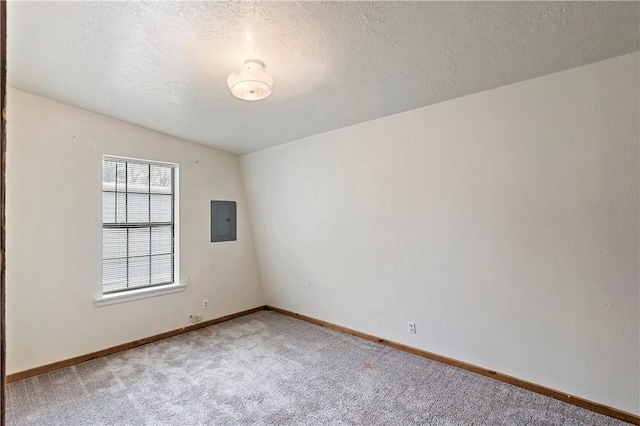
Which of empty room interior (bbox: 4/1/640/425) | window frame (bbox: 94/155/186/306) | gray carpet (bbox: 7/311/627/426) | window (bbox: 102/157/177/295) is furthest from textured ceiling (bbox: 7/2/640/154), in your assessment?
gray carpet (bbox: 7/311/627/426)

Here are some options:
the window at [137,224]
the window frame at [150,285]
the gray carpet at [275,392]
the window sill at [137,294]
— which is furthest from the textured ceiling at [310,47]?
the gray carpet at [275,392]

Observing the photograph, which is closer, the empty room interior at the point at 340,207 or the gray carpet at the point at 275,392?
the empty room interior at the point at 340,207

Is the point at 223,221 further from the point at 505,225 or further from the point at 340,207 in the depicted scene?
the point at 505,225

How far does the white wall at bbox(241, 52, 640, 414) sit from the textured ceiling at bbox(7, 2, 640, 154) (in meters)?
A: 0.26

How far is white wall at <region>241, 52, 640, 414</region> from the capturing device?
202cm

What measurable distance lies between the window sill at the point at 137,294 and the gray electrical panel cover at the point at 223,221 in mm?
769

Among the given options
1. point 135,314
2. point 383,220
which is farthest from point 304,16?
point 135,314

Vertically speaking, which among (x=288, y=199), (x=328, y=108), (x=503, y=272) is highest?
(x=328, y=108)

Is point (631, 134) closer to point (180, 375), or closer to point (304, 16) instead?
point (304, 16)

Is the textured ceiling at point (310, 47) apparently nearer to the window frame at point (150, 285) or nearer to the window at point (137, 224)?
the window frame at point (150, 285)

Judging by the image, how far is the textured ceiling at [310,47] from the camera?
1634 millimetres

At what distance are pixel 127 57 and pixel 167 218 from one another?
87.3 inches

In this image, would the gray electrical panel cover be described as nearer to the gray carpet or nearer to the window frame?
the window frame

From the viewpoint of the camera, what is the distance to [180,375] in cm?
283
